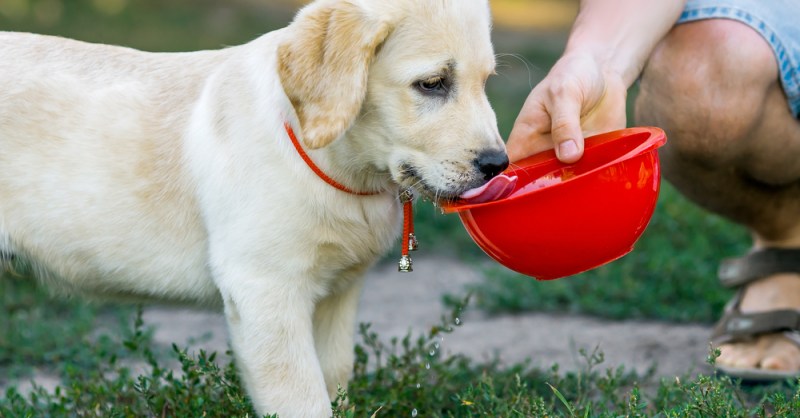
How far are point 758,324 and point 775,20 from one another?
0.98 meters

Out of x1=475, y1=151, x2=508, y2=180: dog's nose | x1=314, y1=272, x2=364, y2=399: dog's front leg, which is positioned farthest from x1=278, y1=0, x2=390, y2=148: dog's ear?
x1=314, y1=272, x2=364, y2=399: dog's front leg

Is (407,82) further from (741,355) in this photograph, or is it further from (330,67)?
(741,355)

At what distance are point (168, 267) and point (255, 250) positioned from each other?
35cm

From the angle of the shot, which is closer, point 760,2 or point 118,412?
point 118,412

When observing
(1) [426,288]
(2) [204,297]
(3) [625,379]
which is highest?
(2) [204,297]

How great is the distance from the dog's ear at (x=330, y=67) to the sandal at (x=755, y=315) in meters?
1.67

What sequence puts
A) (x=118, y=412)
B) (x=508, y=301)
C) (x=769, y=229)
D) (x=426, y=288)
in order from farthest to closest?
(x=426, y=288)
(x=508, y=301)
(x=769, y=229)
(x=118, y=412)

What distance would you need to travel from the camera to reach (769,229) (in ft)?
12.0

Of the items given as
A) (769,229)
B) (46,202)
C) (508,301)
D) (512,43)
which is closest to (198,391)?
(46,202)

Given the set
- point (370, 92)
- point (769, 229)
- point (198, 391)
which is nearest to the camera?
point (370, 92)

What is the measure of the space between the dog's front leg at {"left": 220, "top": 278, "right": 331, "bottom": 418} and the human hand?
736 mm

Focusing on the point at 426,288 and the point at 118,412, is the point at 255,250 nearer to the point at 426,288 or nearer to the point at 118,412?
the point at 118,412

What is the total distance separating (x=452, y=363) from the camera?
3.45 meters

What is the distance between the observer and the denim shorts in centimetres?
328
